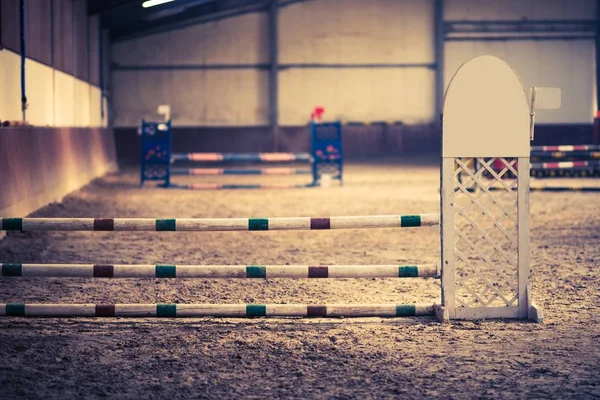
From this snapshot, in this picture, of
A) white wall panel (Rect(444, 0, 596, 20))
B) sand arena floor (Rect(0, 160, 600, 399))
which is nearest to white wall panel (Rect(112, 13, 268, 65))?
white wall panel (Rect(444, 0, 596, 20))

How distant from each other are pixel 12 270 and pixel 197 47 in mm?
21289

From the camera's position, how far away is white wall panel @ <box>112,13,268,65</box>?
25.6m

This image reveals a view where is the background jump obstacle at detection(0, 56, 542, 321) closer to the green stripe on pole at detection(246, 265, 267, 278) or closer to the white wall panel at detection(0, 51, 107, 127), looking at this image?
the green stripe on pole at detection(246, 265, 267, 278)

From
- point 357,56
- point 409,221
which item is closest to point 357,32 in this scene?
point 357,56

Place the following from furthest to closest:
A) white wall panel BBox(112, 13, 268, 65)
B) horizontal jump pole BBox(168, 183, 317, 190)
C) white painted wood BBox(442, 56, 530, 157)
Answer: white wall panel BBox(112, 13, 268, 65)
horizontal jump pole BBox(168, 183, 317, 190)
white painted wood BBox(442, 56, 530, 157)

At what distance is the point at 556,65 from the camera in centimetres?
2616

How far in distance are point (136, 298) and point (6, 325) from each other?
41.3 inches

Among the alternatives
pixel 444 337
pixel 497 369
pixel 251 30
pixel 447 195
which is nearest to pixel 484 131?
pixel 447 195

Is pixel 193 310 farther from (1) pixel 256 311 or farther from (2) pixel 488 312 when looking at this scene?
(2) pixel 488 312

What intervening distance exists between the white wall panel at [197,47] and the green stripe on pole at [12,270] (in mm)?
21122

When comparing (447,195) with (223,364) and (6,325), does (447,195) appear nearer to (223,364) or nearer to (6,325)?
(223,364)

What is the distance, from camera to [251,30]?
2577 cm

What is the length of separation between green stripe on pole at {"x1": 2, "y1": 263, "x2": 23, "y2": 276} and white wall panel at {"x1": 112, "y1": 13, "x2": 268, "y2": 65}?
69.3 ft

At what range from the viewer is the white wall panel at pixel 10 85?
1030cm
